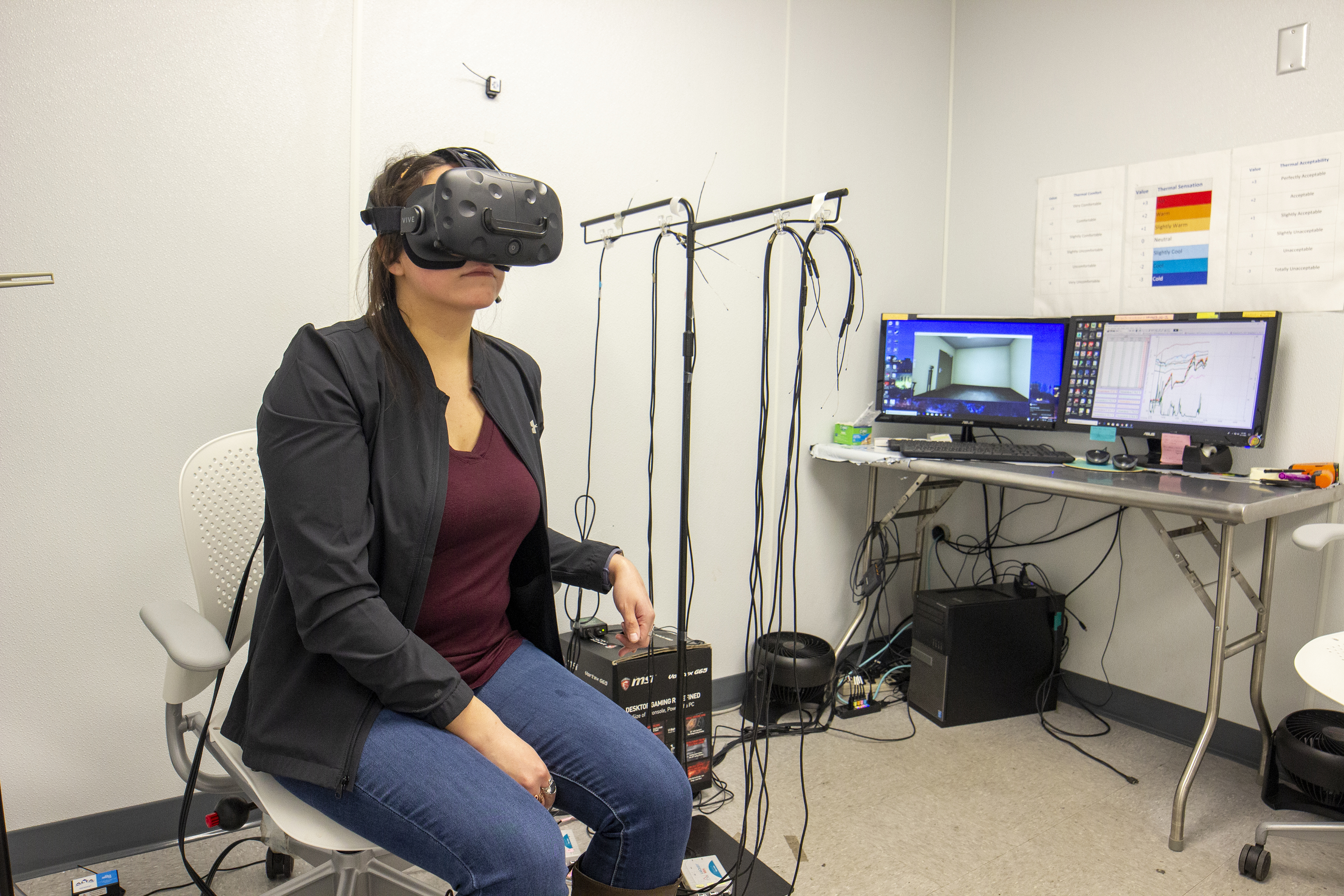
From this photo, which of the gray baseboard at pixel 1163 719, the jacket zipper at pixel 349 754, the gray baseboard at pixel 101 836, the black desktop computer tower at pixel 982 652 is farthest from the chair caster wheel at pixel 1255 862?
the gray baseboard at pixel 101 836

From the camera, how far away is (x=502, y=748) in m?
1.05

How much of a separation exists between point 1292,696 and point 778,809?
139 cm

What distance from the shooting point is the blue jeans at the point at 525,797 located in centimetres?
98

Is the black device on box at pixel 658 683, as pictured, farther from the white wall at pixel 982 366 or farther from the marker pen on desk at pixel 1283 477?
the marker pen on desk at pixel 1283 477

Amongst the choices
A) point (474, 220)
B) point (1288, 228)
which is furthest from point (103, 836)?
point (1288, 228)

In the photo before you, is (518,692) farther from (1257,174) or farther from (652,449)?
(1257,174)

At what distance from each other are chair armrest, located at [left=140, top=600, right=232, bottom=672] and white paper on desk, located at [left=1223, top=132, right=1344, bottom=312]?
2.49 metres

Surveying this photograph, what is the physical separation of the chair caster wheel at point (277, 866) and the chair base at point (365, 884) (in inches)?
4.0

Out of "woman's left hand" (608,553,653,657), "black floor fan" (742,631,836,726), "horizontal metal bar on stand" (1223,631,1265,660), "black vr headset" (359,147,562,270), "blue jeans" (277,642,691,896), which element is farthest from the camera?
"black floor fan" (742,631,836,726)

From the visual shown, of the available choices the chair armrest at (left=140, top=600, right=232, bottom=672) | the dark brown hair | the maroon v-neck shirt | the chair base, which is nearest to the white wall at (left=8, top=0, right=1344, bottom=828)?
the chair base

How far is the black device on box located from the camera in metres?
1.88

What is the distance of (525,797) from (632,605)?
365mm

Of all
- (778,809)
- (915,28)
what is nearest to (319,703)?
(778,809)

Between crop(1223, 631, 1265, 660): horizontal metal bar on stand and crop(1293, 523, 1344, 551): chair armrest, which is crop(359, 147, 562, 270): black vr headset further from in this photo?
crop(1223, 631, 1265, 660): horizontal metal bar on stand
